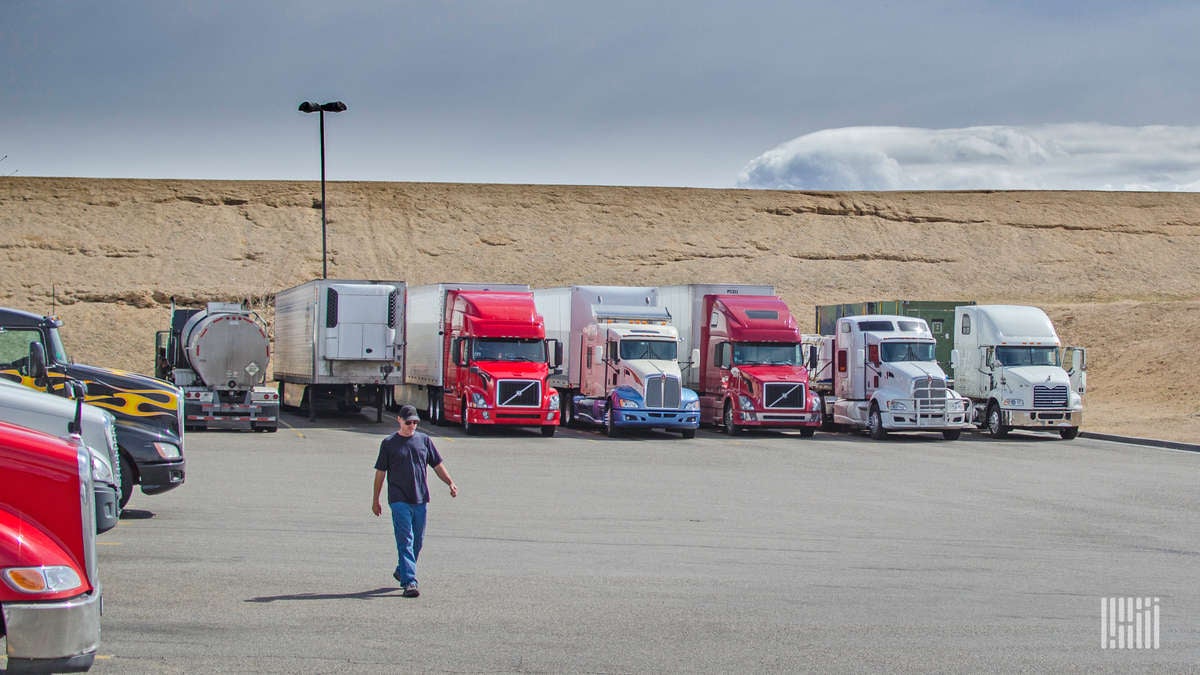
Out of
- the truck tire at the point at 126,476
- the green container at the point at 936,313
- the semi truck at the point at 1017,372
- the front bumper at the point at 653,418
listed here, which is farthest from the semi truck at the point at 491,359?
the truck tire at the point at 126,476

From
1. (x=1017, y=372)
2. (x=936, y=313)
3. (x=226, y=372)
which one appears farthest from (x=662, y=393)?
(x=226, y=372)

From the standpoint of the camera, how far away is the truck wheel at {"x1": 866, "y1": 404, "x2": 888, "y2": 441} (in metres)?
33.9

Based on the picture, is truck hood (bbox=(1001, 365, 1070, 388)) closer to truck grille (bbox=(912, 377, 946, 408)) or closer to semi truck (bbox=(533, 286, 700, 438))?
truck grille (bbox=(912, 377, 946, 408))

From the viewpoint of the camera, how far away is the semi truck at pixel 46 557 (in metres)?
6.53

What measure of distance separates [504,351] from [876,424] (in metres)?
9.32

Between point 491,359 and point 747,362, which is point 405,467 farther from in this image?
point 747,362

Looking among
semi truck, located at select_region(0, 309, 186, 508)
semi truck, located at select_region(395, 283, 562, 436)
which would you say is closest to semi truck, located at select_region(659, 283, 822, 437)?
semi truck, located at select_region(395, 283, 562, 436)

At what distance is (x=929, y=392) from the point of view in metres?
33.5

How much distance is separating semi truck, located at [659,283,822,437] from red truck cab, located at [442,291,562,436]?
4.27 metres

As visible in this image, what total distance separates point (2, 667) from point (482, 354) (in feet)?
81.8

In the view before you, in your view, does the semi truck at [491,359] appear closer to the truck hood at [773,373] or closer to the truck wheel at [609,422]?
the truck wheel at [609,422]

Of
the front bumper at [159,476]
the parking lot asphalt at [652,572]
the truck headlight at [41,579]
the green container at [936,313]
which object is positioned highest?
the green container at [936,313]

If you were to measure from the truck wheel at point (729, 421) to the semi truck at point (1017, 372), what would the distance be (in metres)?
6.12

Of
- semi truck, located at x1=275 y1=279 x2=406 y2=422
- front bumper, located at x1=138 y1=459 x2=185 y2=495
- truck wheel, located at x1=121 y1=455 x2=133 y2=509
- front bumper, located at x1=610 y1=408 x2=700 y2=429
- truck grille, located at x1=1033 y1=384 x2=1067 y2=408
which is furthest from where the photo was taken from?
semi truck, located at x1=275 y1=279 x2=406 y2=422
